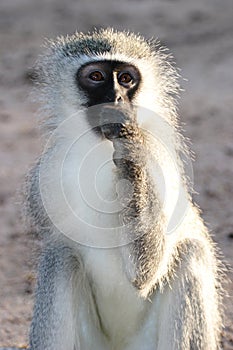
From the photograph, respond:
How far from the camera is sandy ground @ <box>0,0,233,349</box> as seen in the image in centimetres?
717

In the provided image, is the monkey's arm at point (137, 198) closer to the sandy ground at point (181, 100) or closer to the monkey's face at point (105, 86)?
the monkey's face at point (105, 86)

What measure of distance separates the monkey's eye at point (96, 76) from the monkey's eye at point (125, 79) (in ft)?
0.36

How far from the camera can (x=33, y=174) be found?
5.64 meters

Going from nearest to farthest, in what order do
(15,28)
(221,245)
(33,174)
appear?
(33,174)
(221,245)
(15,28)

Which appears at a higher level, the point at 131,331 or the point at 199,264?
the point at 199,264

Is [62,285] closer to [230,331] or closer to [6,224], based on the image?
[230,331]

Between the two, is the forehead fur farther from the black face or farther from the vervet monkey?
the black face

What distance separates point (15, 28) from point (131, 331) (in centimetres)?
877

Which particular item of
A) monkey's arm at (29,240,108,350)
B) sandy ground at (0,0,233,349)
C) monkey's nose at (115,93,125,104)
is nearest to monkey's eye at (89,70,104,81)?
monkey's nose at (115,93,125,104)

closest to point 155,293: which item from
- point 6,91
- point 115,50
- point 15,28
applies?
point 115,50

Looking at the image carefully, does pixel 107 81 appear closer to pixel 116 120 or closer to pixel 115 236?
pixel 116 120

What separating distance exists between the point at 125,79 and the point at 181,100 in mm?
5440

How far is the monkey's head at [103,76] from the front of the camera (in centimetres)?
516

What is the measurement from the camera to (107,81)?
5086mm
